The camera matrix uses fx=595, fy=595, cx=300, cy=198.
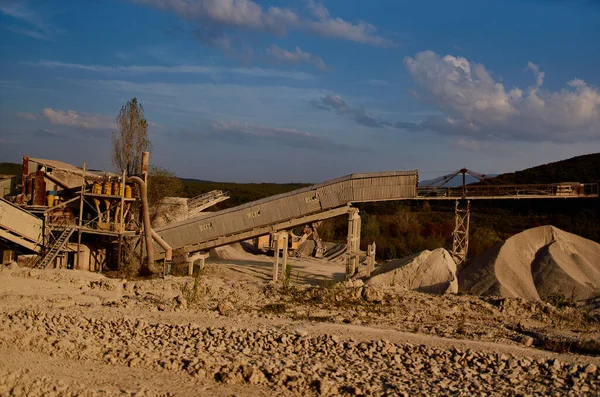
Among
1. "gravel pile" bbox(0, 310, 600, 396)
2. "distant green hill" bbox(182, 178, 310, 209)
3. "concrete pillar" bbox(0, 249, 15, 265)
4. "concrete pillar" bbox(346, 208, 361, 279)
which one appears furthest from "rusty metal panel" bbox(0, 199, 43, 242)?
"distant green hill" bbox(182, 178, 310, 209)

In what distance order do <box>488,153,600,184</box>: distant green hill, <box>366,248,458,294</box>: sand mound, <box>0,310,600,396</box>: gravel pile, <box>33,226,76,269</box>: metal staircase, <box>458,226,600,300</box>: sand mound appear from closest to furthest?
<box>0,310,600,396</box>: gravel pile < <box>458,226,600,300</box>: sand mound < <box>366,248,458,294</box>: sand mound < <box>33,226,76,269</box>: metal staircase < <box>488,153,600,184</box>: distant green hill

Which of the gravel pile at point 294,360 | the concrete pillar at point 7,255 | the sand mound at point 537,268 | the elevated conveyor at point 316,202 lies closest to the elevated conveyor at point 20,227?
the concrete pillar at point 7,255

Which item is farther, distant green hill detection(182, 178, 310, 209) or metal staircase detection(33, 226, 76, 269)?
distant green hill detection(182, 178, 310, 209)

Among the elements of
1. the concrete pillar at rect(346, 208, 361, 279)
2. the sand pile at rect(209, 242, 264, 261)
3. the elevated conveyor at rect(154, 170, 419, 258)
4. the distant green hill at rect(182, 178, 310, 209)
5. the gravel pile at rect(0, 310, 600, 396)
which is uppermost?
the distant green hill at rect(182, 178, 310, 209)

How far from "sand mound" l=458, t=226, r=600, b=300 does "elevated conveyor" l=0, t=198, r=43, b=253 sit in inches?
664

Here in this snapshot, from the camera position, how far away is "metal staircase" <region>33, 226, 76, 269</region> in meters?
23.2

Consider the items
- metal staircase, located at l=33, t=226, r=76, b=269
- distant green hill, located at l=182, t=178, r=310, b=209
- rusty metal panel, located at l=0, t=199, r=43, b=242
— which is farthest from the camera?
distant green hill, located at l=182, t=178, r=310, b=209

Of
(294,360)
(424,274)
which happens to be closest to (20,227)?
(424,274)

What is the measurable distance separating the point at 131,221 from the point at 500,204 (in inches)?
1922

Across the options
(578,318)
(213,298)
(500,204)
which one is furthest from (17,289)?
(500,204)

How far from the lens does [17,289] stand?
17.3 m

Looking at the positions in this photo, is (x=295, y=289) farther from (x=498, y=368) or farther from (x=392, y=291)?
(x=498, y=368)

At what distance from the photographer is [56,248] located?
78.7 ft

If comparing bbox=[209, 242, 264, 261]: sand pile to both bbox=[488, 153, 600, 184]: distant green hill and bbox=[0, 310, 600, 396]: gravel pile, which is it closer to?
bbox=[0, 310, 600, 396]: gravel pile
